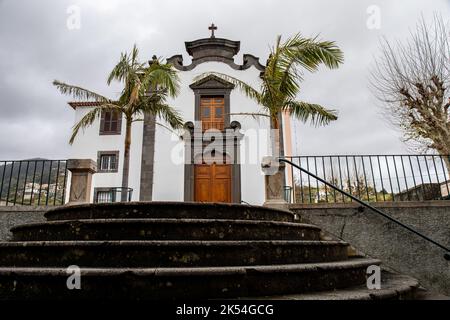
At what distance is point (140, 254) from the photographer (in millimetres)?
2789

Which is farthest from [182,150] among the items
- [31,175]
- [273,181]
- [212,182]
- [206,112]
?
[273,181]

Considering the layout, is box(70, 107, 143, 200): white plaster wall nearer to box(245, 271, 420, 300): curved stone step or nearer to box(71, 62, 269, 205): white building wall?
box(71, 62, 269, 205): white building wall

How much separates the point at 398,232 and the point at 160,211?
186 inches

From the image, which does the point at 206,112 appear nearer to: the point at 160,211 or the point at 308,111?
the point at 308,111

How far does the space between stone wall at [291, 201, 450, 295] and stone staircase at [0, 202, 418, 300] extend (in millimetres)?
1922

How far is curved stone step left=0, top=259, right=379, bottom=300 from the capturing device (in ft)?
7.98

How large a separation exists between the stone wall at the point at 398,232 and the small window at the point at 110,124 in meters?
11.4

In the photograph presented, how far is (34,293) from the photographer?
2.49 metres

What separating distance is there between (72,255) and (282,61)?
252 inches

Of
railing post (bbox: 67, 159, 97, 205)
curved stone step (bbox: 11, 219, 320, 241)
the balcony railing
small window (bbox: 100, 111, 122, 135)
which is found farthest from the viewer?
small window (bbox: 100, 111, 122, 135)

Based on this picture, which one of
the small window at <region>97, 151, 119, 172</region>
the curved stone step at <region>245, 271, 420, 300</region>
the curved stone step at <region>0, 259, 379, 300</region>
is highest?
the small window at <region>97, 151, 119, 172</region>

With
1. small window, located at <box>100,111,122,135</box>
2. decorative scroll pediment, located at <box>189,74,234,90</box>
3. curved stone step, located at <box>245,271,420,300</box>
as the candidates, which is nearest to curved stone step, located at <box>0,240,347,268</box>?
curved stone step, located at <box>245,271,420,300</box>
